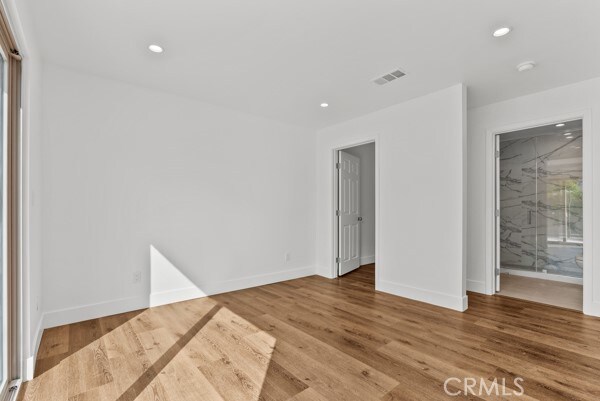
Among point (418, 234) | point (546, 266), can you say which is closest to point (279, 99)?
point (418, 234)

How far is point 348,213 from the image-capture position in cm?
527

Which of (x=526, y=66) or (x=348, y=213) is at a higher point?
(x=526, y=66)

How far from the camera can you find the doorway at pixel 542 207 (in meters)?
5.03

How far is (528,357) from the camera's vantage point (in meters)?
2.30

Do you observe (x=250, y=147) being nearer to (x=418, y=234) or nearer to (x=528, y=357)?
(x=418, y=234)

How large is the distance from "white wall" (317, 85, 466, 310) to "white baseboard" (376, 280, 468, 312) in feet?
0.03

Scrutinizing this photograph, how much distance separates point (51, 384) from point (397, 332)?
2588 mm

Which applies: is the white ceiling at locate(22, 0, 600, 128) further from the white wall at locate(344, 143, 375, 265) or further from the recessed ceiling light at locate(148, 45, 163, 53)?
the white wall at locate(344, 143, 375, 265)

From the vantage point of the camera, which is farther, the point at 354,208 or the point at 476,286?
the point at 354,208

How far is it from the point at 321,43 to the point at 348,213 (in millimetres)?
3208

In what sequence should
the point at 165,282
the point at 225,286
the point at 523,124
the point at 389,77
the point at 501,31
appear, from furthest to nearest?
the point at 225,286 < the point at 523,124 < the point at 165,282 < the point at 389,77 < the point at 501,31

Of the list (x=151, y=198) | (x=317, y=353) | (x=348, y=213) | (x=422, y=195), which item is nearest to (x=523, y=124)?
(x=422, y=195)

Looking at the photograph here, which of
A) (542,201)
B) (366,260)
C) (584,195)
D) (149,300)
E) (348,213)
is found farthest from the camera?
(366,260)

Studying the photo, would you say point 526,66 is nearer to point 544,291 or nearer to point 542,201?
point 544,291
